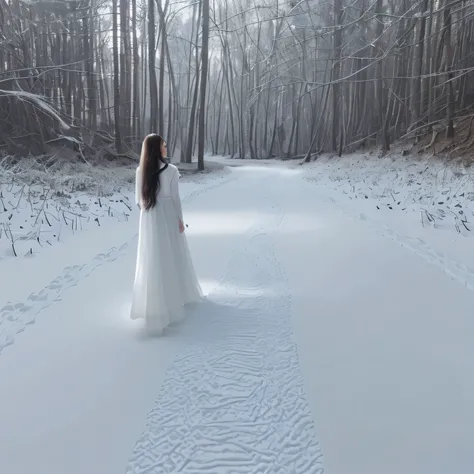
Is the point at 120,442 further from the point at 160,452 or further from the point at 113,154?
the point at 113,154

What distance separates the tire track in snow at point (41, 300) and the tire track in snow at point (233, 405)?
168cm

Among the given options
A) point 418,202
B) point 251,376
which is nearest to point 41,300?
point 251,376

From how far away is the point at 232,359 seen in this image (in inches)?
141

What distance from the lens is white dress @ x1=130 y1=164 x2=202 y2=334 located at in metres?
4.14

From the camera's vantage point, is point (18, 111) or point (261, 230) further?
point (18, 111)

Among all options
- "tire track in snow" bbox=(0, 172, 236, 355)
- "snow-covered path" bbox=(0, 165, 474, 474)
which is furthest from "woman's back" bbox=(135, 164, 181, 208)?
"tire track in snow" bbox=(0, 172, 236, 355)

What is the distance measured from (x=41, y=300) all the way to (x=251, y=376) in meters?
2.84

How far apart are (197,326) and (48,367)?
4.66 ft

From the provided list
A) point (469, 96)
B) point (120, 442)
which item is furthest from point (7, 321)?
point (469, 96)

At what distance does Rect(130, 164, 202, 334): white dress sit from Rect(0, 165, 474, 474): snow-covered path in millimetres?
208

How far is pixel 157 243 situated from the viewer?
4301mm

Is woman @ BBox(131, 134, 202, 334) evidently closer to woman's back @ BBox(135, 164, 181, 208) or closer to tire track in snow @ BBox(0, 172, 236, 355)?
woman's back @ BBox(135, 164, 181, 208)

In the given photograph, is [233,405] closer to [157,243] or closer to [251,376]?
[251,376]

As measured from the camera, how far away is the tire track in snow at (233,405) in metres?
2.44
